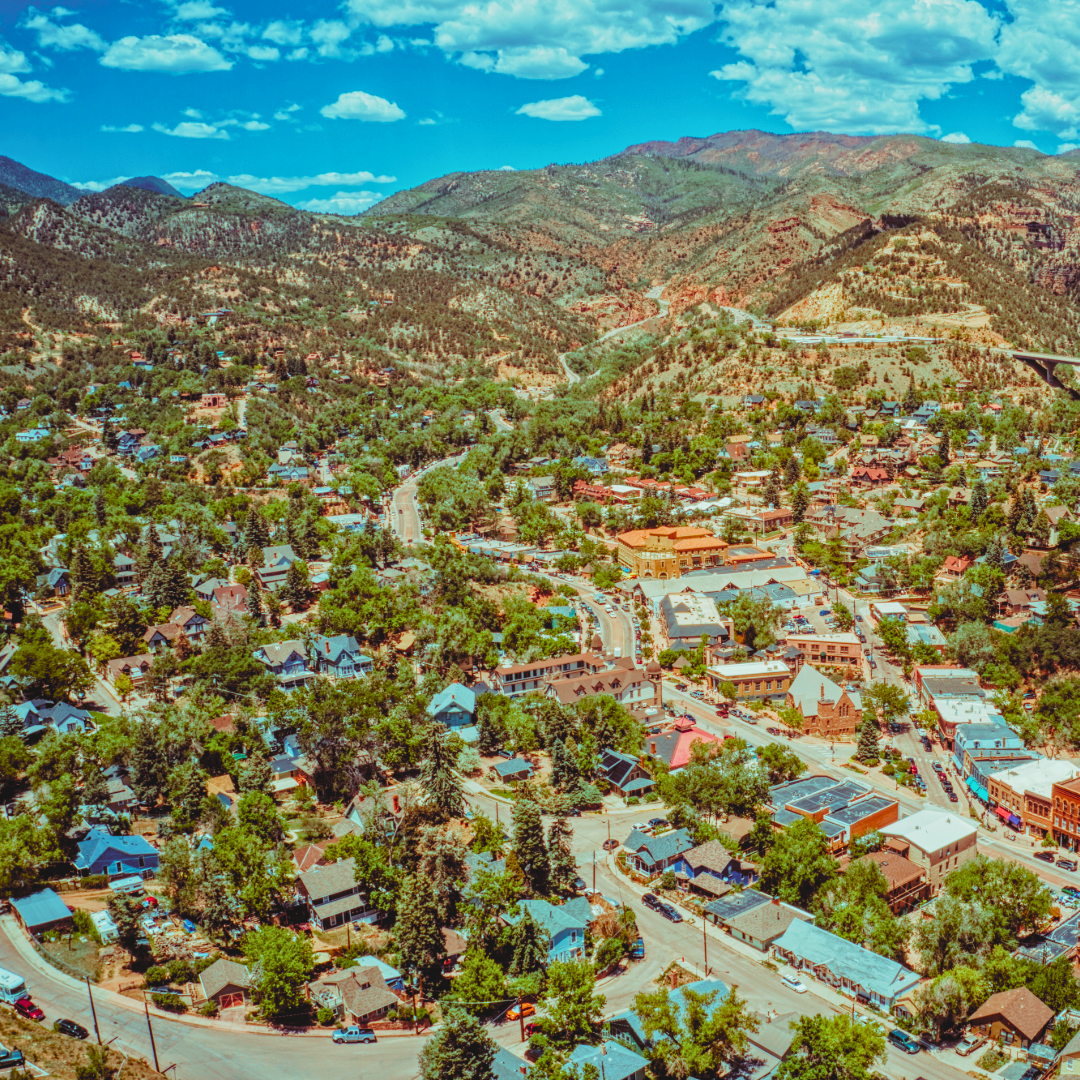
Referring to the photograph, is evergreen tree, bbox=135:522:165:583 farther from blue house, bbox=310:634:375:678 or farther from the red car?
the red car

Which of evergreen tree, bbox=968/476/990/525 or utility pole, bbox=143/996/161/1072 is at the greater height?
evergreen tree, bbox=968/476/990/525

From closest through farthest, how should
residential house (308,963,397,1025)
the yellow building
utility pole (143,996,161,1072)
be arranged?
1. utility pole (143,996,161,1072)
2. residential house (308,963,397,1025)
3. the yellow building

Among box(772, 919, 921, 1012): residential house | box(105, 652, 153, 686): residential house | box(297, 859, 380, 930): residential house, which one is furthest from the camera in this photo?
box(105, 652, 153, 686): residential house

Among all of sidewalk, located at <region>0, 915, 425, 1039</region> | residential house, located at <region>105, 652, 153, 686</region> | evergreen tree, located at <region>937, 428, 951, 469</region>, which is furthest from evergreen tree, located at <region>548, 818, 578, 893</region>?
evergreen tree, located at <region>937, 428, 951, 469</region>

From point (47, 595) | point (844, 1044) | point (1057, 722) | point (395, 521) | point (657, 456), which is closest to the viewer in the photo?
point (844, 1044)

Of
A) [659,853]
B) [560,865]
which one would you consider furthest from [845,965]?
[560,865]

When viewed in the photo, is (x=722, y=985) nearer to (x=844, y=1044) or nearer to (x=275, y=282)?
(x=844, y=1044)

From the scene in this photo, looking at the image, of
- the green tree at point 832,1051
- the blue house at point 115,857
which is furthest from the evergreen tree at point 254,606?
the green tree at point 832,1051

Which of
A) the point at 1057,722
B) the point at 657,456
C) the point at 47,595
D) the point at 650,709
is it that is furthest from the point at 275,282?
the point at 1057,722
